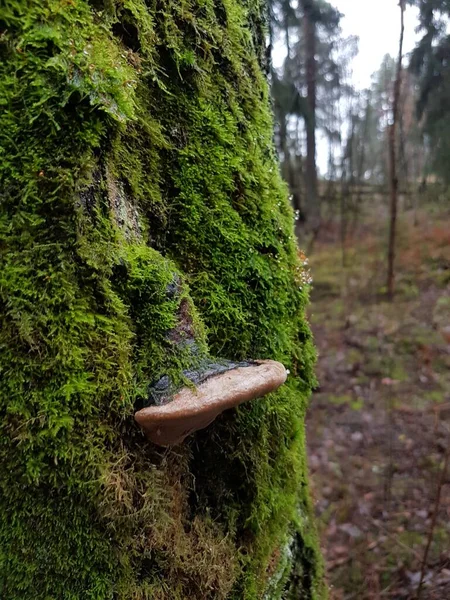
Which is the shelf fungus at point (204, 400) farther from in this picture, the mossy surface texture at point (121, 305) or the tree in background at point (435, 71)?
the tree in background at point (435, 71)

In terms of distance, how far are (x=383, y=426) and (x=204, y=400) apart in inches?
244

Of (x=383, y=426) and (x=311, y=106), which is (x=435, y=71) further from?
(x=383, y=426)

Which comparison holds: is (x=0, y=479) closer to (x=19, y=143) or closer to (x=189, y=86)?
(x=19, y=143)

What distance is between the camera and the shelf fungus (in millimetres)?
1013

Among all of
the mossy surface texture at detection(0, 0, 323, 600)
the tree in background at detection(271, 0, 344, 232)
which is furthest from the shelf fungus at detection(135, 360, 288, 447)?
the tree in background at detection(271, 0, 344, 232)

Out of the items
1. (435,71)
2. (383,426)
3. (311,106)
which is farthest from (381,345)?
(435,71)

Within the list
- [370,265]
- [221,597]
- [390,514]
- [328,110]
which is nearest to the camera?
[221,597]

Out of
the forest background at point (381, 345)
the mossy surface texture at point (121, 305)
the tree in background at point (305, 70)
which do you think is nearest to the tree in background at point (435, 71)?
the forest background at point (381, 345)

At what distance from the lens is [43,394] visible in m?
1.06

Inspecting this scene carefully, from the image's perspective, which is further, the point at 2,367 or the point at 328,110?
the point at 328,110

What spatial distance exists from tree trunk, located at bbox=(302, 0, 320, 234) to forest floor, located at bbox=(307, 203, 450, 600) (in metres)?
3.06

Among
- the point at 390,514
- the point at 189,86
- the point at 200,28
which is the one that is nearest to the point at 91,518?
the point at 189,86

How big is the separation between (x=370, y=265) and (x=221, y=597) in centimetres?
1324

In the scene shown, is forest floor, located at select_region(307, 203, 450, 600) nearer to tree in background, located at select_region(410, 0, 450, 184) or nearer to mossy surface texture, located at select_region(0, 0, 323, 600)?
mossy surface texture, located at select_region(0, 0, 323, 600)
